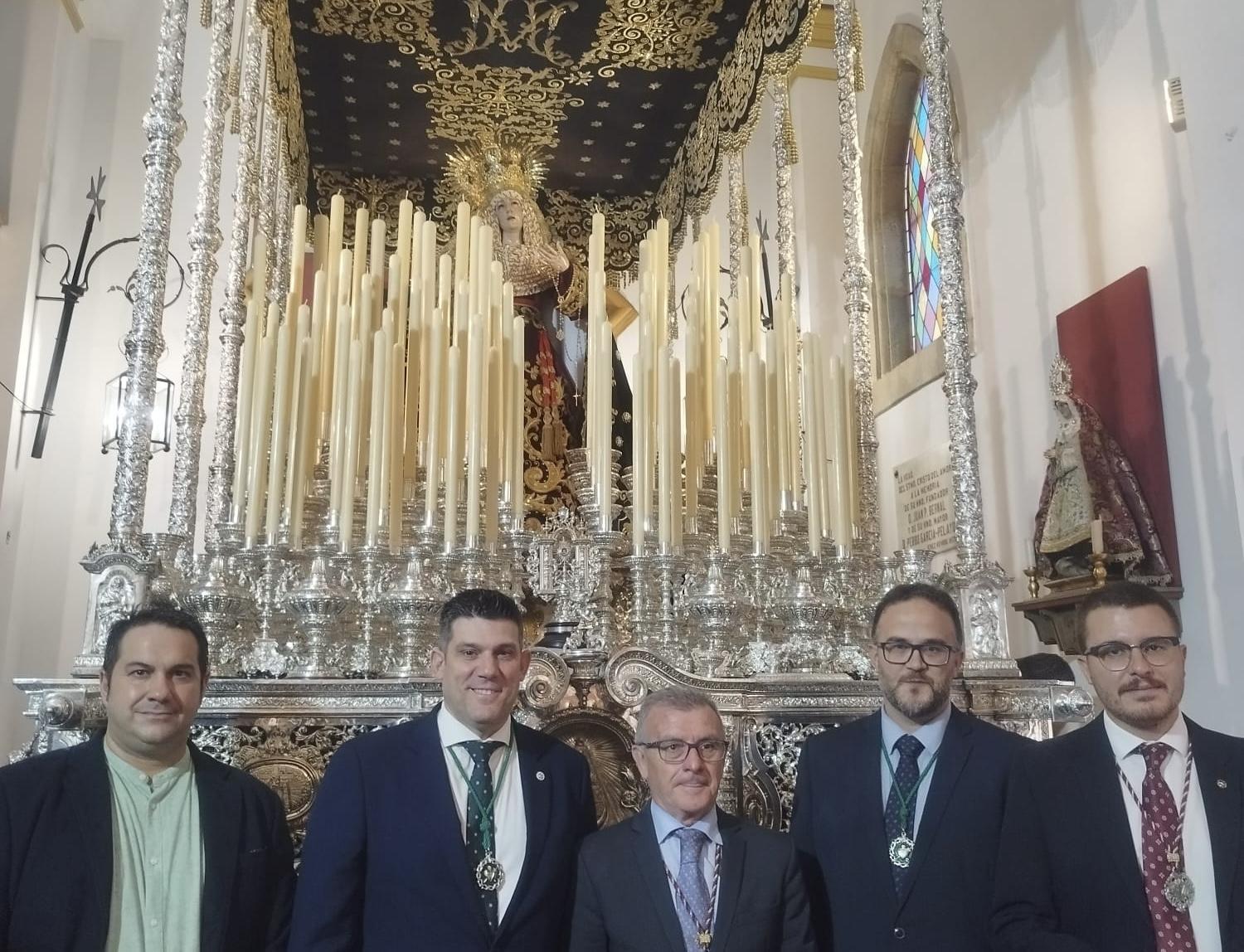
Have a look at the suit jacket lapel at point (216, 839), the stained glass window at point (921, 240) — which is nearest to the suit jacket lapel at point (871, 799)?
the suit jacket lapel at point (216, 839)

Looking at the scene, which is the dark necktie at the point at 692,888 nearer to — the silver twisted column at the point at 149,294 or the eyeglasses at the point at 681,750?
the eyeglasses at the point at 681,750

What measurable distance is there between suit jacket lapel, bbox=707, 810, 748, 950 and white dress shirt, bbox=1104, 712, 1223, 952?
2.12 feet

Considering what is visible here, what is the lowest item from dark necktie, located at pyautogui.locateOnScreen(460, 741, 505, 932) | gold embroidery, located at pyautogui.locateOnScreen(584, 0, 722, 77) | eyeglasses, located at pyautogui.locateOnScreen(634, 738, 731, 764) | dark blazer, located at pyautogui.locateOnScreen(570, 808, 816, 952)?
dark blazer, located at pyautogui.locateOnScreen(570, 808, 816, 952)

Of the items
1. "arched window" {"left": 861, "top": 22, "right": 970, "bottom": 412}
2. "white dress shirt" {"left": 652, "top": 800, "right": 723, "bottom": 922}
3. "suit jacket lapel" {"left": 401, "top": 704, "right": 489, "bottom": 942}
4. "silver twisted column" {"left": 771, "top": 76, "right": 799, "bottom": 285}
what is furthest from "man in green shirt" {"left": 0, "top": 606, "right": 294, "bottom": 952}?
"arched window" {"left": 861, "top": 22, "right": 970, "bottom": 412}

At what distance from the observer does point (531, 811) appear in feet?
6.33

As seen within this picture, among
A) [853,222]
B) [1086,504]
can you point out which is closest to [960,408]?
[853,222]

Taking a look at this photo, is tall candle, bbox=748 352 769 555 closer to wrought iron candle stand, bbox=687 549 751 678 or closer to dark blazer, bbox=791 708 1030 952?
wrought iron candle stand, bbox=687 549 751 678

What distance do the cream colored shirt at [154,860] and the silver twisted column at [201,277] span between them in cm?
170

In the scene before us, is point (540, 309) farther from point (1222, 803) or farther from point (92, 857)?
point (1222, 803)

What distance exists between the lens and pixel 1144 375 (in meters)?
4.73

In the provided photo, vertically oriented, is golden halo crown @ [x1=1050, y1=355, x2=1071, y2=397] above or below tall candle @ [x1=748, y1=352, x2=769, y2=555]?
above

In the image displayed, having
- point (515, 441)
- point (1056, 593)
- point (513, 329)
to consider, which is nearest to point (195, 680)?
point (515, 441)

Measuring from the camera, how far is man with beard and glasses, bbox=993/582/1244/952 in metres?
1.59

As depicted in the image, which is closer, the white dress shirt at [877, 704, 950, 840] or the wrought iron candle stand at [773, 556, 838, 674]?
the white dress shirt at [877, 704, 950, 840]
